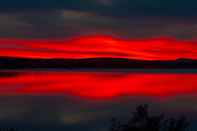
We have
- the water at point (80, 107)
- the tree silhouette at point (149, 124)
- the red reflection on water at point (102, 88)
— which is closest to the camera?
the tree silhouette at point (149, 124)

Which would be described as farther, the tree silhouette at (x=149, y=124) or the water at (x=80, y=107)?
the water at (x=80, y=107)

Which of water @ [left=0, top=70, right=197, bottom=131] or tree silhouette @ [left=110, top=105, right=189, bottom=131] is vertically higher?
tree silhouette @ [left=110, top=105, right=189, bottom=131]

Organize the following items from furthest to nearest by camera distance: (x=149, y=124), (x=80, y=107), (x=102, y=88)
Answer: (x=102, y=88), (x=80, y=107), (x=149, y=124)

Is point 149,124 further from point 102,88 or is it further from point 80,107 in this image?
point 102,88

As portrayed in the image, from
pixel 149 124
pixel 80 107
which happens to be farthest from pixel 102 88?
pixel 149 124

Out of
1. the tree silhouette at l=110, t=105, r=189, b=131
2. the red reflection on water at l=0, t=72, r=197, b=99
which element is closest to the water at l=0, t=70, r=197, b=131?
the red reflection on water at l=0, t=72, r=197, b=99

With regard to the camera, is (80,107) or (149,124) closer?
(149,124)

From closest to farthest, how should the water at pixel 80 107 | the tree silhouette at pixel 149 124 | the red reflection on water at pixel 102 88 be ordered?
the tree silhouette at pixel 149 124
the water at pixel 80 107
the red reflection on water at pixel 102 88

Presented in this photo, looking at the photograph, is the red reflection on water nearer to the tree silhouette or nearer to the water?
the water

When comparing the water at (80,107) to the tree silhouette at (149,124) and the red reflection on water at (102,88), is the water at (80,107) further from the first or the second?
the tree silhouette at (149,124)

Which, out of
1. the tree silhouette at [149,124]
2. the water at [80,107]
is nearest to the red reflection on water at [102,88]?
the water at [80,107]

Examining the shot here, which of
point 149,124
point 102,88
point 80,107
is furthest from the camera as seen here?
point 102,88

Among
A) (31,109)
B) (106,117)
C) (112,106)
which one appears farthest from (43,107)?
(106,117)

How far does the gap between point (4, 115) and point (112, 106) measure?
466 centimetres
